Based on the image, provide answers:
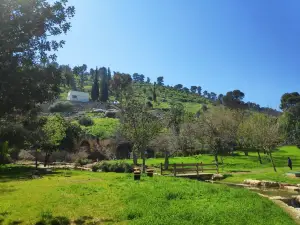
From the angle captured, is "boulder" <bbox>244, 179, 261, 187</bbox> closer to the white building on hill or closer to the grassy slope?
the grassy slope

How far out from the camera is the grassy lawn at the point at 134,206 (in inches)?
560

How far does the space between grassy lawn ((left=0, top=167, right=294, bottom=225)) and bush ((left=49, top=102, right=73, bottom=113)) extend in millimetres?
107145

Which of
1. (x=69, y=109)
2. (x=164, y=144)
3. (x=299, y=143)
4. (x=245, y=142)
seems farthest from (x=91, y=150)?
(x=69, y=109)

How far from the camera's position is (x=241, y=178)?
37969 millimetres

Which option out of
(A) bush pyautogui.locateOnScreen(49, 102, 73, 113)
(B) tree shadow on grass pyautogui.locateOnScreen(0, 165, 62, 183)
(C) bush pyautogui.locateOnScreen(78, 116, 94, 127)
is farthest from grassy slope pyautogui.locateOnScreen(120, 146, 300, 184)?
(A) bush pyautogui.locateOnScreen(49, 102, 73, 113)

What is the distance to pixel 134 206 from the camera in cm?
1606

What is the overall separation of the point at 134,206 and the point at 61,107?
387 ft

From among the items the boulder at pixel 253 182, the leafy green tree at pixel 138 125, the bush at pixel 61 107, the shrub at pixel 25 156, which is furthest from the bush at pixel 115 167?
the bush at pixel 61 107

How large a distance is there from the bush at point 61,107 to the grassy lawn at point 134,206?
352 feet

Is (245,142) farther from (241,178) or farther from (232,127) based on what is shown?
(241,178)

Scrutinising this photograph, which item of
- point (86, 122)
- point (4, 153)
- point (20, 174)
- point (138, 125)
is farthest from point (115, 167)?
point (86, 122)

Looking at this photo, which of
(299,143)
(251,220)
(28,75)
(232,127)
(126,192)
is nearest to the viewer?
(28,75)

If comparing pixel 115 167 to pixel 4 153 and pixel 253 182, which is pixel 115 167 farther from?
pixel 253 182

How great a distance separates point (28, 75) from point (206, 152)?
67.5 m
